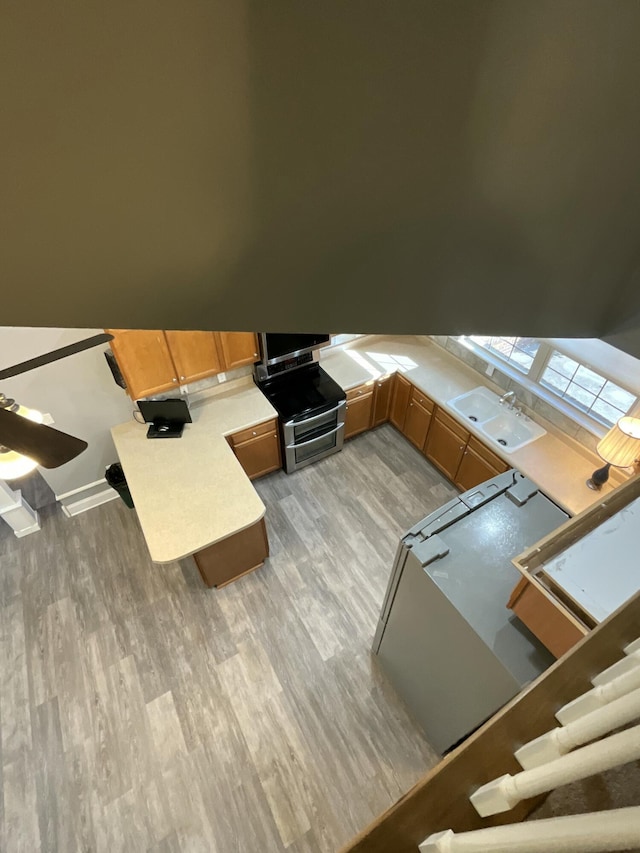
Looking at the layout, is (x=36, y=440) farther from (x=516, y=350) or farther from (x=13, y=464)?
(x=516, y=350)

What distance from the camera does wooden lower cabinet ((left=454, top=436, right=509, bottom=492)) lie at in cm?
309

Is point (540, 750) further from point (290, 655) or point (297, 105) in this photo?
point (290, 655)

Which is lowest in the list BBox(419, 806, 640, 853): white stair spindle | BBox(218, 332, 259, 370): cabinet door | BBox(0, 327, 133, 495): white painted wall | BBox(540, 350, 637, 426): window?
BBox(419, 806, 640, 853): white stair spindle

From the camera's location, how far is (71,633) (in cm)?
282

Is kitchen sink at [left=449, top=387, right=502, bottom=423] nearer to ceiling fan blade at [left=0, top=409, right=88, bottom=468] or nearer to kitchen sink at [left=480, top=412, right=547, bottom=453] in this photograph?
kitchen sink at [left=480, top=412, right=547, bottom=453]

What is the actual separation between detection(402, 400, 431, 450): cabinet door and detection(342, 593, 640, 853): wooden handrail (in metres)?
2.98

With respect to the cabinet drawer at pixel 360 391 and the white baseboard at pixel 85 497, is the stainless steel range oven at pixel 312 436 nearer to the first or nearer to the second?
the cabinet drawer at pixel 360 391

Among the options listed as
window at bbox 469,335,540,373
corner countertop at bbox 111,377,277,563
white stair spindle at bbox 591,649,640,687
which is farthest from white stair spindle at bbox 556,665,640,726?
window at bbox 469,335,540,373

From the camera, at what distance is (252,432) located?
3252 mm

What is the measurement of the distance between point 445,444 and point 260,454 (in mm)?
1512

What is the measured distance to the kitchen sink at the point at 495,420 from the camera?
3.12 meters

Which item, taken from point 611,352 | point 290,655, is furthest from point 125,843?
point 611,352

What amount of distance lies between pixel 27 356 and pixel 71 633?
1.80 m

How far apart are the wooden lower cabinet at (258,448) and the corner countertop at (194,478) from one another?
10cm
